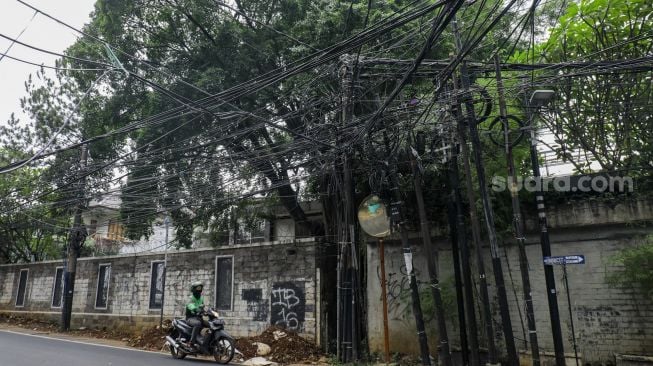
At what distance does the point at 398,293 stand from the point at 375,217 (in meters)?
1.85

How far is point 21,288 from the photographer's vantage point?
21.5 metres

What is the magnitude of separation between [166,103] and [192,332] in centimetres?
608

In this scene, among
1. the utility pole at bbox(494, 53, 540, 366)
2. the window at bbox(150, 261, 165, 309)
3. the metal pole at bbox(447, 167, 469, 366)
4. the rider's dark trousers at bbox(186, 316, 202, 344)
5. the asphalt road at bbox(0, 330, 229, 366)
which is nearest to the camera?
the utility pole at bbox(494, 53, 540, 366)

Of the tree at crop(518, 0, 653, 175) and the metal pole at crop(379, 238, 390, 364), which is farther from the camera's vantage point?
the metal pole at crop(379, 238, 390, 364)

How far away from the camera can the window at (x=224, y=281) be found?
42.4 feet

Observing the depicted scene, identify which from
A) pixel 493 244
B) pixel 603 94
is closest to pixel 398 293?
pixel 493 244

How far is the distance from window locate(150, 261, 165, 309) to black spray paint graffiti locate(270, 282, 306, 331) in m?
4.98

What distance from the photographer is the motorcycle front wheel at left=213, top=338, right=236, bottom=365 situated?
9352 millimetres

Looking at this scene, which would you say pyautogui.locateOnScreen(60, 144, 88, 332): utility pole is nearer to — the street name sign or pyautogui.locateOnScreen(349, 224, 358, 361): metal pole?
pyautogui.locateOnScreen(349, 224, 358, 361): metal pole

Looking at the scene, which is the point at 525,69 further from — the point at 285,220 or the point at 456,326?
the point at 285,220

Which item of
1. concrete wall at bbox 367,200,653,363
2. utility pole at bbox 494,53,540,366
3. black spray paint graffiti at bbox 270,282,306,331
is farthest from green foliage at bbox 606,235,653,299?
black spray paint graffiti at bbox 270,282,306,331

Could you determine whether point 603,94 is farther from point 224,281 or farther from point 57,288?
point 57,288

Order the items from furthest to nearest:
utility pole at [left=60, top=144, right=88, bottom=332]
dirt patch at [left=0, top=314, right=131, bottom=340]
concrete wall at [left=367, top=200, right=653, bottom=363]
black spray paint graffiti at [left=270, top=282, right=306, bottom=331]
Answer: utility pole at [left=60, top=144, right=88, bottom=332], dirt patch at [left=0, top=314, right=131, bottom=340], black spray paint graffiti at [left=270, top=282, right=306, bottom=331], concrete wall at [left=367, top=200, right=653, bottom=363]

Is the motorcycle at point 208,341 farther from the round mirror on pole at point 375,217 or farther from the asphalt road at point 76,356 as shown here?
the round mirror on pole at point 375,217
